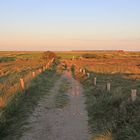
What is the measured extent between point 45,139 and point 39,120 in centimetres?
232

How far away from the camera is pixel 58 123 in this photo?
400 inches

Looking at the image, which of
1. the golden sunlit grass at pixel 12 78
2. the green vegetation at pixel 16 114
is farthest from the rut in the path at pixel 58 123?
the golden sunlit grass at pixel 12 78

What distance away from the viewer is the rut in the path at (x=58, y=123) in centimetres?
869

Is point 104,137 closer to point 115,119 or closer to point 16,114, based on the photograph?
point 115,119

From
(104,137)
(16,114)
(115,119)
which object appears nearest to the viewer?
(104,137)

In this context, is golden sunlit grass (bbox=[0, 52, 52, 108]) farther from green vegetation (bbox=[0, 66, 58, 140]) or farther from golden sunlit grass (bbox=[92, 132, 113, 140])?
golden sunlit grass (bbox=[92, 132, 113, 140])

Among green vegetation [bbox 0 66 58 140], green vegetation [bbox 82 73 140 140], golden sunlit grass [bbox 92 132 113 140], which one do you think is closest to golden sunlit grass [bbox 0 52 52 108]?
green vegetation [bbox 0 66 58 140]

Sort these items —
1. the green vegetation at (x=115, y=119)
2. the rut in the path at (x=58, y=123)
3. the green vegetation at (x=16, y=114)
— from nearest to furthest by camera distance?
the green vegetation at (x=115, y=119), the rut in the path at (x=58, y=123), the green vegetation at (x=16, y=114)

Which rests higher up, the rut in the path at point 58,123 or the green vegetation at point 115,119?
the green vegetation at point 115,119

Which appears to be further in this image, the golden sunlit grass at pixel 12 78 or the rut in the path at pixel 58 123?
the golden sunlit grass at pixel 12 78

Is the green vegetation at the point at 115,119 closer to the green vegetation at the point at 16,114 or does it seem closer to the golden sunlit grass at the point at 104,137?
the golden sunlit grass at the point at 104,137

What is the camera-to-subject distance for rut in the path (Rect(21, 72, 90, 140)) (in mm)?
8688

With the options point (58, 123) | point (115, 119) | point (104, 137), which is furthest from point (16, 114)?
point (104, 137)

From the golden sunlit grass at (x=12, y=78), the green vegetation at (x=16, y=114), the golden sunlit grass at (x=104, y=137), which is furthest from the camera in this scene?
the golden sunlit grass at (x=12, y=78)
